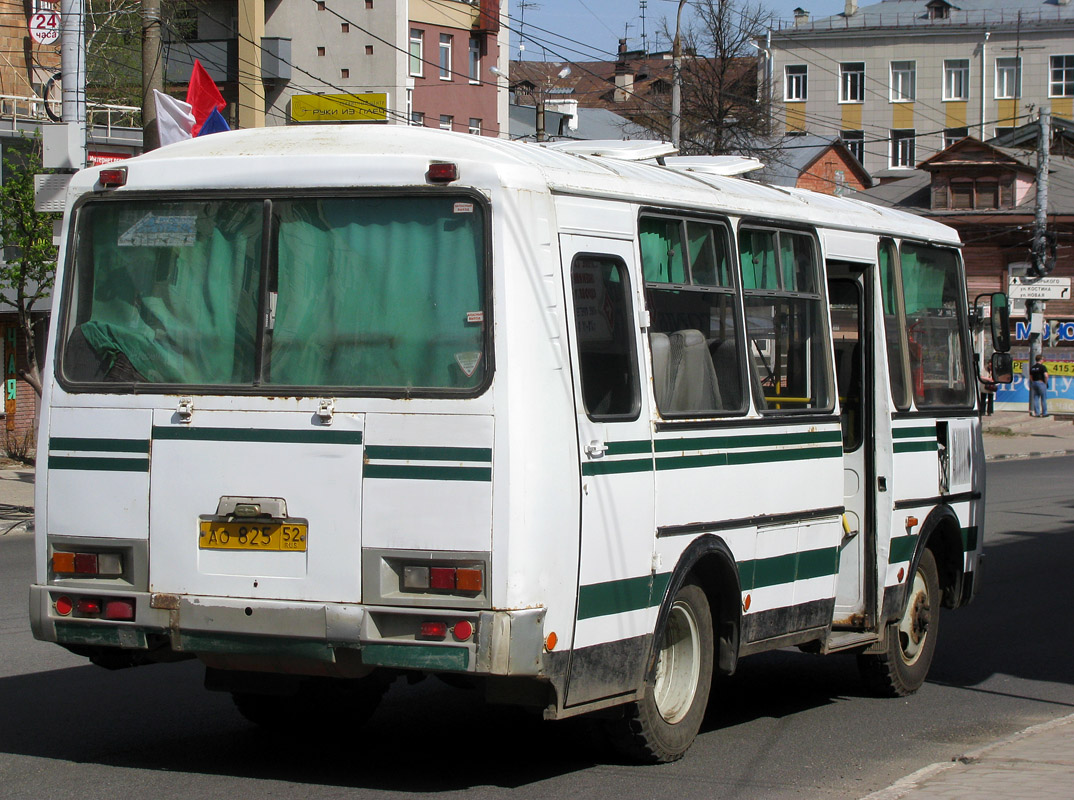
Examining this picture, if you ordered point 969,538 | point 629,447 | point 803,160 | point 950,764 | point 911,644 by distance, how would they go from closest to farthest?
1. point 629,447
2. point 950,764
3. point 911,644
4. point 969,538
5. point 803,160

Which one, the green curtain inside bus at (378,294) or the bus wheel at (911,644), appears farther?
the bus wheel at (911,644)

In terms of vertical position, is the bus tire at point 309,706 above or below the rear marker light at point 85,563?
below

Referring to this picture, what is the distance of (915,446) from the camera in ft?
29.6

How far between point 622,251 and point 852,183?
68.0m

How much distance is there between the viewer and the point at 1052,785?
20.2 ft

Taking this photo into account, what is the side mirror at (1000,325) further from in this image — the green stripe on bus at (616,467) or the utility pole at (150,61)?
the utility pole at (150,61)

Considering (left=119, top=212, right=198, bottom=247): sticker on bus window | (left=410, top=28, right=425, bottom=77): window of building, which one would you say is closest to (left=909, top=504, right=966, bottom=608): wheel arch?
(left=119, top=212, right=198, bottom=247): sticker on bus window

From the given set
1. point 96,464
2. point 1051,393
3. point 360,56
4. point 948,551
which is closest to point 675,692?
point 96,464

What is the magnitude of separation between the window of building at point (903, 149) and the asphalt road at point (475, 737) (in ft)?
244

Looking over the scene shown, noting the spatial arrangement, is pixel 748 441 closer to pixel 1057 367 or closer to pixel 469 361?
pixel 469 361

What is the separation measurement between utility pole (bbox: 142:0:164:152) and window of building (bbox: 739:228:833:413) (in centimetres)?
959

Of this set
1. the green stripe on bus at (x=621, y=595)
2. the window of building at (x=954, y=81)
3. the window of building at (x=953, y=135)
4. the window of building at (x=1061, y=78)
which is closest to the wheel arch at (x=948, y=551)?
the green stripe on bus at (x=621, y=595)

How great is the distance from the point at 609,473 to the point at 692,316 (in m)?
1.19

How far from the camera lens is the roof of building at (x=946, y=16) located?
79.9m
